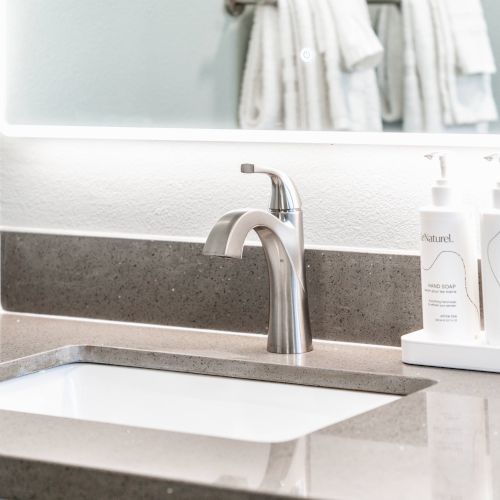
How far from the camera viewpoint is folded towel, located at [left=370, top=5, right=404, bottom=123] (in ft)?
4.15

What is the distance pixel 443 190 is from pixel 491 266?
0.10m

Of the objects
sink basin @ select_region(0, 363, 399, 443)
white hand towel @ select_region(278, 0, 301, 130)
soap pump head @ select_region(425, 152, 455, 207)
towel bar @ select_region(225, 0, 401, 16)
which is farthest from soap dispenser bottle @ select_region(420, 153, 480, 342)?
towel bar @ select_region(225, 0, 401, 16)

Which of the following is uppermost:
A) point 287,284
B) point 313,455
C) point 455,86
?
point 455,86

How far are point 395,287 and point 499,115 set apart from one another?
252mm

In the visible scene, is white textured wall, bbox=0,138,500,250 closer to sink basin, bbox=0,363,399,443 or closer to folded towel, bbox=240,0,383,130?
folded towel, bbox=240,0,383,130

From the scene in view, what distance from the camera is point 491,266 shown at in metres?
1.13

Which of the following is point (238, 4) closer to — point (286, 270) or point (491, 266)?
point (286, 270)

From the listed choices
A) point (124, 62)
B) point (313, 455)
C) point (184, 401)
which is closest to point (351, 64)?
point (124, 62)

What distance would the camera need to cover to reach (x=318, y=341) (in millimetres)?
1357

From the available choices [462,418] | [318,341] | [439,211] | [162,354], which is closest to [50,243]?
[162,354]

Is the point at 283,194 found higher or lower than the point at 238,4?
lower

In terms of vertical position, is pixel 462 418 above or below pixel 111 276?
below

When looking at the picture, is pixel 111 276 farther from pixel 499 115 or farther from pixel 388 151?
pixel 499 115

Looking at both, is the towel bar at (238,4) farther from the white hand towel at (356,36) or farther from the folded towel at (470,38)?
the folded towel at (470,38)
